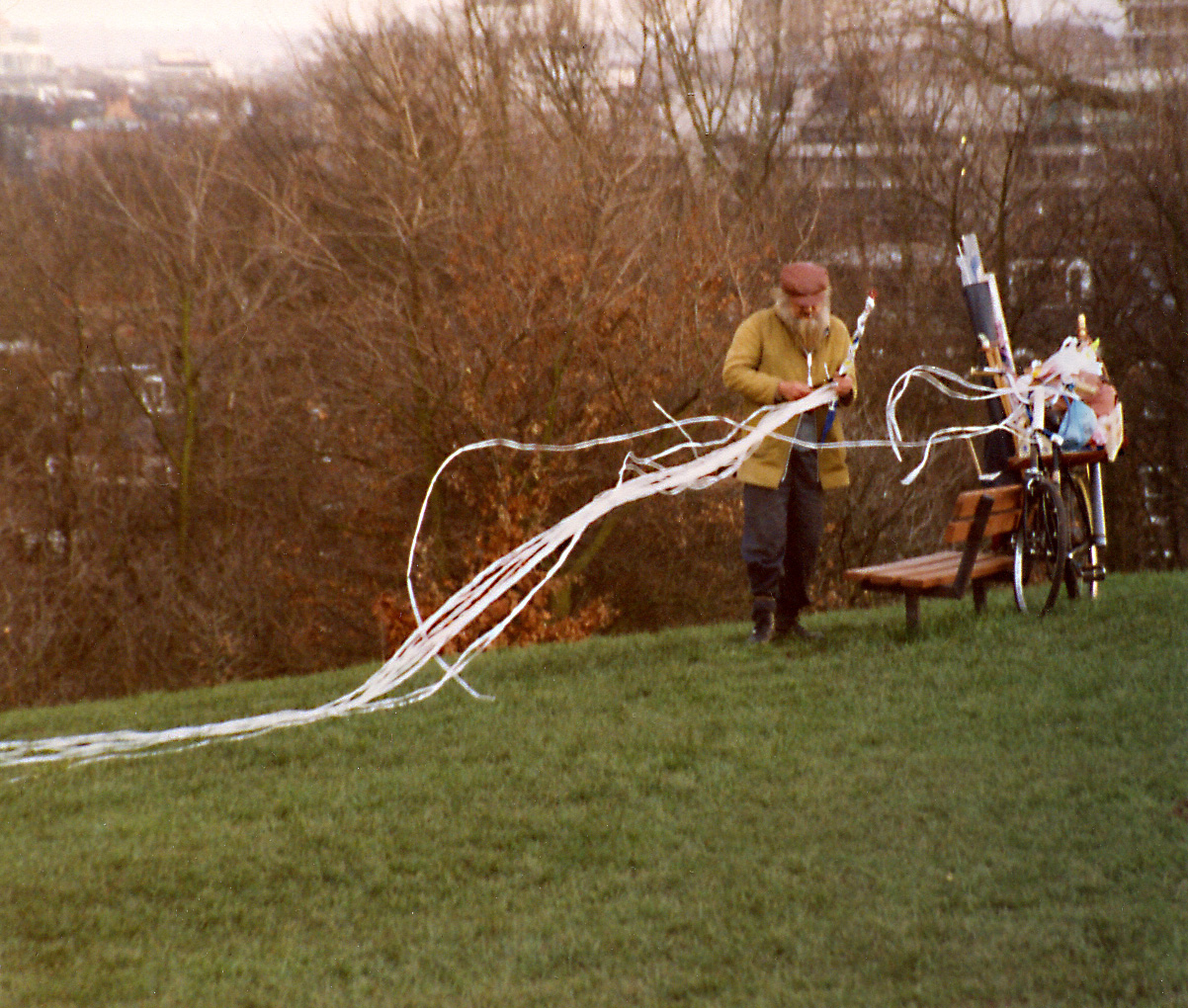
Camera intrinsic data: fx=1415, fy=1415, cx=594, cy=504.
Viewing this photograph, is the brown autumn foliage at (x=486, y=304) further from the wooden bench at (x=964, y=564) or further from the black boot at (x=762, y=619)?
the wooden bench at (x=964, y=564)

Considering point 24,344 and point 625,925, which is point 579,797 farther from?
point 24,344

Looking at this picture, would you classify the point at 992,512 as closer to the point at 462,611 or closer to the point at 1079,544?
the point at 1079,544

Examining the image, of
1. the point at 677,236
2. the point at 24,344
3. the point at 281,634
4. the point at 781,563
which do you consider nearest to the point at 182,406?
the point at 24,344

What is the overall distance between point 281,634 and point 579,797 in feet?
59.9

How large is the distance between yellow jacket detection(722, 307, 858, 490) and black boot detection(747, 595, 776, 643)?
2.16 feet

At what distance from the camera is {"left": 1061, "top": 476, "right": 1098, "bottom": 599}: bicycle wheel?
7535 millimetres

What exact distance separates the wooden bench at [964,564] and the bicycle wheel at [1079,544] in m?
0.39

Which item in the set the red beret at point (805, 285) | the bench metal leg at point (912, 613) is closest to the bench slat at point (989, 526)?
the bench metal leg at point (912, 613)

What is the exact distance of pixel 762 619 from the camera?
720 centimetres

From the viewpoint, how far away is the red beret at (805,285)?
6.67 m

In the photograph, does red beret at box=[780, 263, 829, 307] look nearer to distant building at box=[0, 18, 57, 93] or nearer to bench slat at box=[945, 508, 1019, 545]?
bench slat at box=[945, 508, 1019, 545]

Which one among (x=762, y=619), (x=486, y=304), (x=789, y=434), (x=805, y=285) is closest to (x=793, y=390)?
(x=789, y=434)

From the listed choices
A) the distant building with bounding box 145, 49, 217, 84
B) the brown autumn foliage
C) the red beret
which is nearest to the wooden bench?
the red beret

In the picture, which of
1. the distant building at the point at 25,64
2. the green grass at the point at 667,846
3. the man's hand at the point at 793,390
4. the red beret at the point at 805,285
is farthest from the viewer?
the distant building at the point at 25,64
